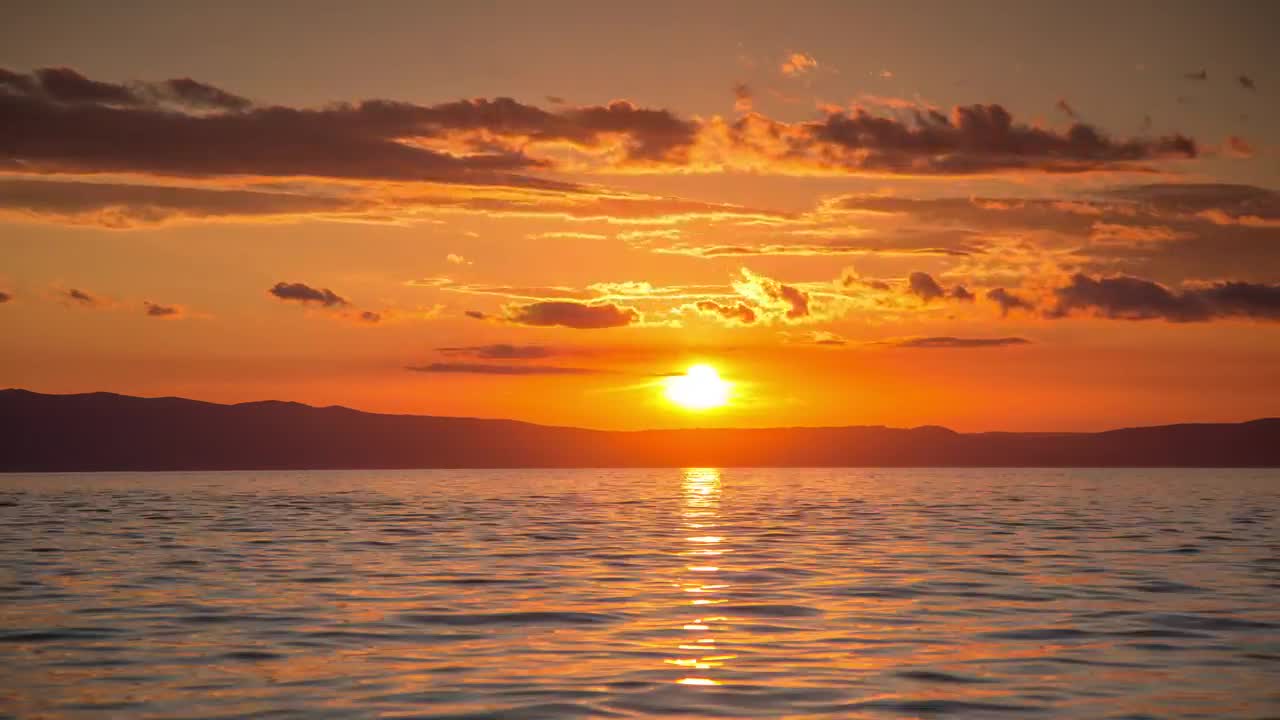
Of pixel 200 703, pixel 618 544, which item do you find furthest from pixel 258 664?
pixel 618 544

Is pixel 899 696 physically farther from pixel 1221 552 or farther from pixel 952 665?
pixel 1221 552

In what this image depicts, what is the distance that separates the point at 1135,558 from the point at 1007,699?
23.3 m

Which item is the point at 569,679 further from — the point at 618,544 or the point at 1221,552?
the point at 1221,552

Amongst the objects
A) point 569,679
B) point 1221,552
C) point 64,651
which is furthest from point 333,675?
point 1221,552

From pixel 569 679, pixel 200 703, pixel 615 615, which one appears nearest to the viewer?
pixel 200 703

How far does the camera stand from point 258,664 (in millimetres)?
19625

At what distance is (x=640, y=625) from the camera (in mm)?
23734

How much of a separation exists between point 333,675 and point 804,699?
21.4ft

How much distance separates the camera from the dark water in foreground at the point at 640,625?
56.2ft

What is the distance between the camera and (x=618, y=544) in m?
44.3

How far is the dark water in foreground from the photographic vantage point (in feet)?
56.2

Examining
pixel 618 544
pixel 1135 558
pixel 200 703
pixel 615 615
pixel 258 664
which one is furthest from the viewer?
pixel 618 544

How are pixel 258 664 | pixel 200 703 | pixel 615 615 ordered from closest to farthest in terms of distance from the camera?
pixel 200 703 < pixel 258 664 < pixel 615 615

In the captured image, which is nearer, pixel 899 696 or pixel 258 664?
pixel 899 696
